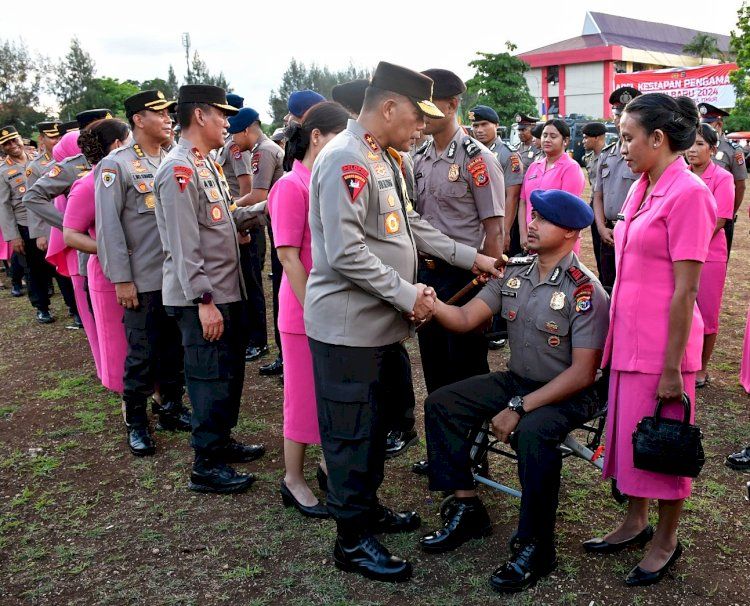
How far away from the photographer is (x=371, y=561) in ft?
9.12

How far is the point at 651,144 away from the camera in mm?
2568

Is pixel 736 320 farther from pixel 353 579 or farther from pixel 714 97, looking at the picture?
pixel 714 97

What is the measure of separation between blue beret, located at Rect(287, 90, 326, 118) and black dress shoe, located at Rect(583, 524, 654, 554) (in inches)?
135

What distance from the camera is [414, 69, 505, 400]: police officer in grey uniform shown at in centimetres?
359

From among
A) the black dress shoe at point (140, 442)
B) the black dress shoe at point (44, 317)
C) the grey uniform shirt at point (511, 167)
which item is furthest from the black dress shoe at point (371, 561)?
the black dress shoe at point (44, 317)

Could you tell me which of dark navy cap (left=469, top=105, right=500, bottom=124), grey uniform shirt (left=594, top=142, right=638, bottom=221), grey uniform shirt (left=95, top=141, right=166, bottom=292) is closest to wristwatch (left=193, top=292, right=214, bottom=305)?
grey uniform shirt (left=95, top=141, right=166, bottom=292)

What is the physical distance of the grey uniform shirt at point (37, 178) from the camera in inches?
284

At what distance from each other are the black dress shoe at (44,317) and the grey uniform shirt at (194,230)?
4.99 metres

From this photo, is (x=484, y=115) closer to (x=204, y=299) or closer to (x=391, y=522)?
(x=204, y=299)

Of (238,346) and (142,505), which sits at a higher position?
(238,346)

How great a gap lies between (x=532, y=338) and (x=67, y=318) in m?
6.56

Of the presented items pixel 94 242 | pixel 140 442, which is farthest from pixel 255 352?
pixel 94 242

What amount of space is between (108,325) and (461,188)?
2.38 meters

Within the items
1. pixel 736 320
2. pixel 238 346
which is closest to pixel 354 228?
pixel 238 346
